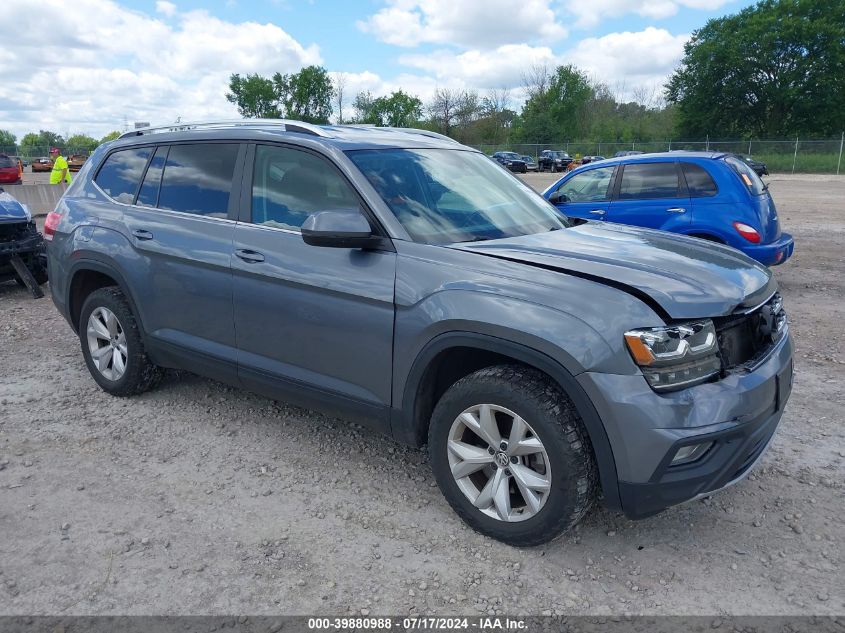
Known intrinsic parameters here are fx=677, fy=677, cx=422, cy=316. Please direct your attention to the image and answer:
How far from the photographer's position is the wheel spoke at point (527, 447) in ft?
9.36

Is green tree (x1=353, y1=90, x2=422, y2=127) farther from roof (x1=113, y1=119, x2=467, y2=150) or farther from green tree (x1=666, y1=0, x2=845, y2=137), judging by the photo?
roof (x1=113, y1=119, x2=467, y2=150)

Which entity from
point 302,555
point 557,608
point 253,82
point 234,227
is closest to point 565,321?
point 557,608

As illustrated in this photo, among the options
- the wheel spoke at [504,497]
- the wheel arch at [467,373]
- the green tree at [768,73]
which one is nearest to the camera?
the wheel arch at [467,373]

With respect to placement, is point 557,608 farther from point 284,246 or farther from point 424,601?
point 284,246

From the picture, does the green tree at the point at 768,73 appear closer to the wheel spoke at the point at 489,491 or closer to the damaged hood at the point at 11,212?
the damaged hood at the point at 11,212

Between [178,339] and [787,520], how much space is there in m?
3.57

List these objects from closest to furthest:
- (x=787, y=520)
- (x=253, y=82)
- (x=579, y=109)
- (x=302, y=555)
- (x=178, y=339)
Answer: (x=302, y=555), (x=787, y=520), (x=178, y=339), (x=579, y=109), (x=253, y=82)

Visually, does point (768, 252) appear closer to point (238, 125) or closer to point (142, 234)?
point (238, 125)

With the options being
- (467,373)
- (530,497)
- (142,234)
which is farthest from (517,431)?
(142,234)

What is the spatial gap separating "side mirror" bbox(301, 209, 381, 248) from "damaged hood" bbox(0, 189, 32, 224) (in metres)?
6.48

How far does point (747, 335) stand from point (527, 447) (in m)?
1.13

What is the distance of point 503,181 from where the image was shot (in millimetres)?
4320

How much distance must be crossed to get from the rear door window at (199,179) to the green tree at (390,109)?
81725 mm

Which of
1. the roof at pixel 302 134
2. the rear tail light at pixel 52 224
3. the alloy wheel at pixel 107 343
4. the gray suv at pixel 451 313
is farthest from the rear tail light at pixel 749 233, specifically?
the rear tail light at pixel 52 224
